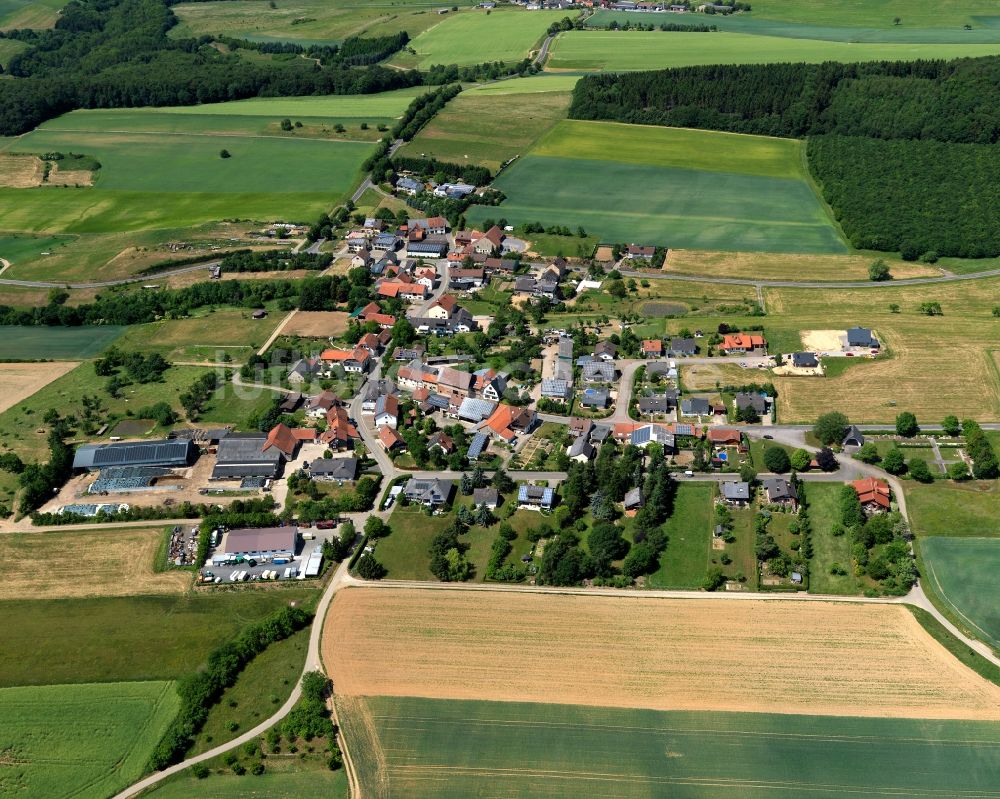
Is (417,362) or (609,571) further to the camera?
(417,362)

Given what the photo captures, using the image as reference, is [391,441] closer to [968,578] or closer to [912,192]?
[968,578]

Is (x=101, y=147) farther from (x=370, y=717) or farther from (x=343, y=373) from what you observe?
(x=370, y=717)

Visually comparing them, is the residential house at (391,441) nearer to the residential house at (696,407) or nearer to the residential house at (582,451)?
the residential house at (582,451)

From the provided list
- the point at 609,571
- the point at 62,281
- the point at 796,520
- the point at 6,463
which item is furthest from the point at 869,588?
the point at 62,281

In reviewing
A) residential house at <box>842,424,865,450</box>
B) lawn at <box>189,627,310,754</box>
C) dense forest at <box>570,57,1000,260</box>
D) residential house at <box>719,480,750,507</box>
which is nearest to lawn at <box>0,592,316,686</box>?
lawn at <box>189,627,310,754</box>

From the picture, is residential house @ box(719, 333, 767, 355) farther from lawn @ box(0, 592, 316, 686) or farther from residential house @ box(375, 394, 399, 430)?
lawn @ box(0, 592, 316, 686)

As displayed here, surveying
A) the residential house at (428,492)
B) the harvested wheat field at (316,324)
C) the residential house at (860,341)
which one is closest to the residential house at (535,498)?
the residential house at (428,492)

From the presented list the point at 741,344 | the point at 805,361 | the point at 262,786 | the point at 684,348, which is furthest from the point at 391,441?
the point at 805,361
